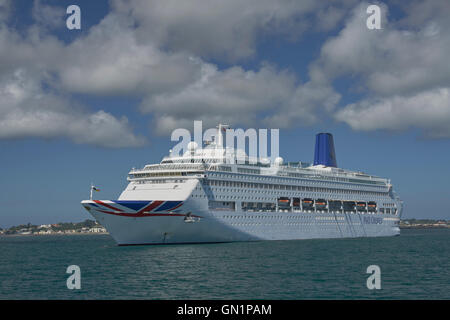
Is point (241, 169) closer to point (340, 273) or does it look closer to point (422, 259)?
point (422, 259)

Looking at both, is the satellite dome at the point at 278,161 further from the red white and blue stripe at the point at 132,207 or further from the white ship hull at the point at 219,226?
the red white and blue stripe at the point at 132,207

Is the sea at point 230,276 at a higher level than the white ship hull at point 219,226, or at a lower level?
lower

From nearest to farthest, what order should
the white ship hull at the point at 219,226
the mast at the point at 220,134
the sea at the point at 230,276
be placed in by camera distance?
the sea at the point at 230,276 → the white ship hull at the point at 219,226 → the mast at the point at 220,134

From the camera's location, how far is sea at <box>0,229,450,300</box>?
26.0 m

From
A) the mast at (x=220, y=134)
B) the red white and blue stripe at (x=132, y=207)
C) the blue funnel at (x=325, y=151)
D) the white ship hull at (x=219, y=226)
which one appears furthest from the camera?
the blue funnel at (x=325, y=151)

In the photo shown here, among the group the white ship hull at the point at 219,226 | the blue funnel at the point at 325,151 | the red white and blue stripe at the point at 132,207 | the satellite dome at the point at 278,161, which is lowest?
the white ship hull at the point at 219,226

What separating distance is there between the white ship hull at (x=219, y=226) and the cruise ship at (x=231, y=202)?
9 centimetres

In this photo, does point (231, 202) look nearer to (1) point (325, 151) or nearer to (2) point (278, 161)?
(2) point (278, 161)

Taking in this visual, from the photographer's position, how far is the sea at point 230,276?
26000mm

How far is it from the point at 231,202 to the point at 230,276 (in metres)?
25.7

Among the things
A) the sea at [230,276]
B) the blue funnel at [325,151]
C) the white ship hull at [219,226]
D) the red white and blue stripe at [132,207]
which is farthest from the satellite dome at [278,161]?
the sea at [230,276]

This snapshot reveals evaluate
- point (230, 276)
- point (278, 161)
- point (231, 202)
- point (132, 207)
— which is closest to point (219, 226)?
point (231, 202)

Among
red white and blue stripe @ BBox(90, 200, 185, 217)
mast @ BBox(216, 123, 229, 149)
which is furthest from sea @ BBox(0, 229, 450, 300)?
mast @ BBox(216, 123, 229, 149)

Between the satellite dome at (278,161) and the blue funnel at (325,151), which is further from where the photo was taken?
the blue funnel at (325,151)
